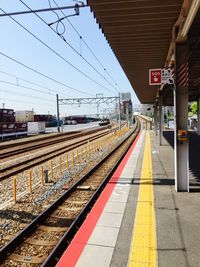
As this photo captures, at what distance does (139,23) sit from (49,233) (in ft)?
20.8

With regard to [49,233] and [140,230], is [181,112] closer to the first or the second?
[140,230]

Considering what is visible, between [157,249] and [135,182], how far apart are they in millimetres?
6066

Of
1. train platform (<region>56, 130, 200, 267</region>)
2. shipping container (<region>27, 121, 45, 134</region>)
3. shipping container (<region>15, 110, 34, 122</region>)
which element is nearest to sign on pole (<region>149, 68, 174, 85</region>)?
train platform (<region>56, 130, 200, 267</region>)

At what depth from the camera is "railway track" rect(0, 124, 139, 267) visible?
20.1 ft

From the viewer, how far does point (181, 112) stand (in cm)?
991

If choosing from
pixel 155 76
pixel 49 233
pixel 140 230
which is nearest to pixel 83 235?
pixel 49 233

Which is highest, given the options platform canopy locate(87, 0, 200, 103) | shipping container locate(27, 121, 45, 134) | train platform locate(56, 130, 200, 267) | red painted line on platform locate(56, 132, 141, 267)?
platform canopy locate(87, 0, 200, 103)

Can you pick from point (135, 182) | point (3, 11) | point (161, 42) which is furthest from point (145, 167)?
point (3, 11)

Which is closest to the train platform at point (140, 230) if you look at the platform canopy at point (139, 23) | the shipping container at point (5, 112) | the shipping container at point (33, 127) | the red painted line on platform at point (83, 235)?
the red painted line on platform at point (83, 235)

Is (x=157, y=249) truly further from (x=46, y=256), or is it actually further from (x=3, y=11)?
(x=3, y=11)

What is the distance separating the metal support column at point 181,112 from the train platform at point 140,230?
52 cm

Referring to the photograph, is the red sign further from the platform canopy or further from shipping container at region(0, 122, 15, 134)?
shipping container at region(0, 122, 15, 134)

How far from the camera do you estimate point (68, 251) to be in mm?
6012

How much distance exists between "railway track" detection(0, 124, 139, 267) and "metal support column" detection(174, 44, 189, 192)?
2.96 meters
